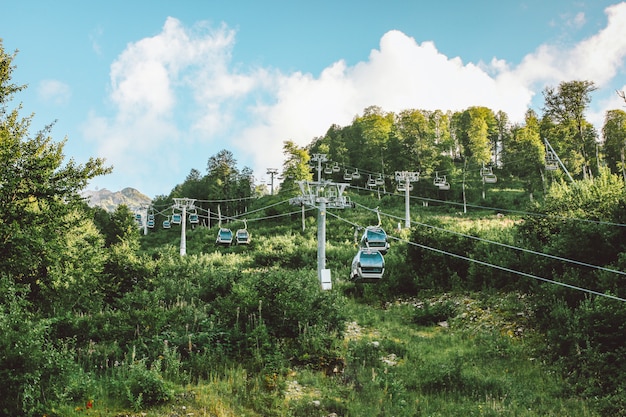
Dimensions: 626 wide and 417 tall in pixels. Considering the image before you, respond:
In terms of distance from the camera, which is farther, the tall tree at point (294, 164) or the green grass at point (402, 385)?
the tall tree at point (294, 164)

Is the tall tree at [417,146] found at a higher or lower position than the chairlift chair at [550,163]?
higher

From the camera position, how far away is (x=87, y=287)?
1413 centimetres

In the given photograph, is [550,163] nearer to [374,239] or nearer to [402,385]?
[374,239]

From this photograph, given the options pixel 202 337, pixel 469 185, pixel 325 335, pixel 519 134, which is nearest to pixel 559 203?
pixel 325 335

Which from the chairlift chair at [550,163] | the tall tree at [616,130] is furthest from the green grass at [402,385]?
the tall tree at [616,130]

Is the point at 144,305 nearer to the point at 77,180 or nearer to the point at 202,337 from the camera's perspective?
the point at 202,337

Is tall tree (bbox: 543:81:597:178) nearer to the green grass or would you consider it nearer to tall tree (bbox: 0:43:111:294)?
the green grass

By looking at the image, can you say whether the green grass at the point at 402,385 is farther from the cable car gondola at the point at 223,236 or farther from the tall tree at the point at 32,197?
the cable car gondola at the point at 223,236

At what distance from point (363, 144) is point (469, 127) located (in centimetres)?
1681

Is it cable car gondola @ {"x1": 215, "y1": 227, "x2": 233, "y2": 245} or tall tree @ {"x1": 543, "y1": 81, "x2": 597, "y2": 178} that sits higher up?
tall tree @ {"x1": 543, "y1": 81, "x2": 597, "y2": 178}

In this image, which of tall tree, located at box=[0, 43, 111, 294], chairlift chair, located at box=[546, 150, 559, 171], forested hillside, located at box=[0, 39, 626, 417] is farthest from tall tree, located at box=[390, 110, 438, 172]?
tall tree, located at box=[0, 43, 111, 294]

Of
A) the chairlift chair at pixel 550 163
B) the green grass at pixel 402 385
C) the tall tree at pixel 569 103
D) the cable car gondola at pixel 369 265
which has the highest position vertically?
the tall tree at pixel 569 103

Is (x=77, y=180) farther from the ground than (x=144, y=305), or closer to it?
farther from the ground

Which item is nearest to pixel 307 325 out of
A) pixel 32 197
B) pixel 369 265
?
pixel 369 265
